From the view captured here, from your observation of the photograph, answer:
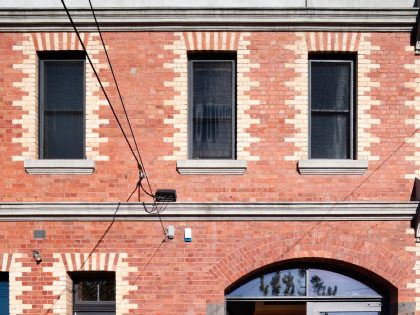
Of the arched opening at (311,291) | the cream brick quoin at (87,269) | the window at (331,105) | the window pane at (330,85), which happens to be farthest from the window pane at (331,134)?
the cream brick quoin at (87,269)

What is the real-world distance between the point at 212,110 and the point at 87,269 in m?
3.23

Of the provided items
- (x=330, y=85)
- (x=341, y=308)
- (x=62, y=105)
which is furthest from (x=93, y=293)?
(x=330, y=85)

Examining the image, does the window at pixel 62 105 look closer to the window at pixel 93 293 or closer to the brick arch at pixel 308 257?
the window at pixel 93 293

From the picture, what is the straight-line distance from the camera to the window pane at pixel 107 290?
8945 mm

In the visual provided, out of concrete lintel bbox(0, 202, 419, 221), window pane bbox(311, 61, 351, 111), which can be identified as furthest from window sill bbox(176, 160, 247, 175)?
window pane bbox(311, 61, 351, 111)

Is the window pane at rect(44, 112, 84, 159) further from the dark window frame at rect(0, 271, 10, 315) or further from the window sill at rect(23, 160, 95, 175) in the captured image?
the dark window frame at rect(0, 271, 10, 315)

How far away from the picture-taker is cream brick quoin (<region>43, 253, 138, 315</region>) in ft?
28.0

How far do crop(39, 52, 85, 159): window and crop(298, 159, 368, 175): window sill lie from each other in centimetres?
361

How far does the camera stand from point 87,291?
8.99m

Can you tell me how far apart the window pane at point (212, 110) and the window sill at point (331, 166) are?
1230mm

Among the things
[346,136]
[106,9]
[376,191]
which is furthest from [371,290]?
[106,9]

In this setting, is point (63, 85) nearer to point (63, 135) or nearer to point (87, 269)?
point (63, 135)

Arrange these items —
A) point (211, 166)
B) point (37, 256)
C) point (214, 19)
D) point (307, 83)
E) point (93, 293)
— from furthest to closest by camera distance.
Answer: point (93, 293) < point (307, 83) < point (214, 19) < point (211, 166) < point (37, 256)

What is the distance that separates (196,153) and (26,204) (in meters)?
2.79
